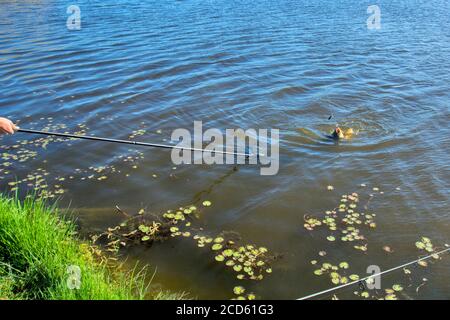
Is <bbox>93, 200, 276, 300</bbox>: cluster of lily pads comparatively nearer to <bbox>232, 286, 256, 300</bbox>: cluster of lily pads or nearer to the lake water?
<bbox>232, 286, 256, 300</bbox>: cluster of lily pads

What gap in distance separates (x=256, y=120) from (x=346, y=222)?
14.2 ft

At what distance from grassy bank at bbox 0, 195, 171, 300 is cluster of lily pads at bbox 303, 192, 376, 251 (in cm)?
272

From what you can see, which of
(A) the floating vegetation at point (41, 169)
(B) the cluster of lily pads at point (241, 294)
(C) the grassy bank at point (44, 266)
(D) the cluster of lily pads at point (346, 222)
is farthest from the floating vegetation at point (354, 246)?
(A) the floating vegetation at point (41, 169)

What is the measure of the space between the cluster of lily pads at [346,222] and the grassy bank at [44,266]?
2724 mm

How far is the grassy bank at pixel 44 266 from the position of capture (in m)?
4.66

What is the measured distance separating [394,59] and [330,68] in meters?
2.37

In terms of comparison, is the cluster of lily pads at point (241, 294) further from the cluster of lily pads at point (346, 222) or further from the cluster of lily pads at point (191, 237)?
the cluster of lily pads at point (346, 222)

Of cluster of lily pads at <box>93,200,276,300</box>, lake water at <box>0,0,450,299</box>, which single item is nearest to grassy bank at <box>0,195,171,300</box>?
cluster of lily pads at <box>93,200,276,300</box>

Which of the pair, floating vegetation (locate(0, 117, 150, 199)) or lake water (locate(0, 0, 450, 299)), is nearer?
lake water (locate(0, 0, 450, 299))

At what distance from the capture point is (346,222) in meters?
7.03

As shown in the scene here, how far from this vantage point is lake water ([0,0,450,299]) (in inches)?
262

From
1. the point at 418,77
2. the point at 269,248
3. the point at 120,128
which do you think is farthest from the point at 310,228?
the point at 418,77
